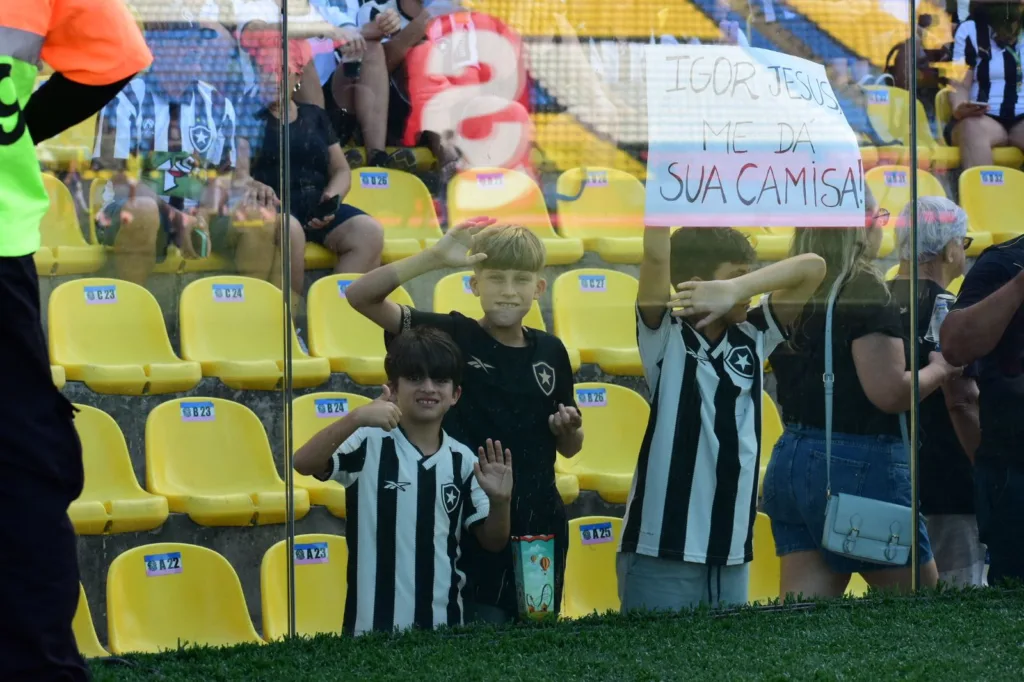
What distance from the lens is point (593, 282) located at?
3727 mm

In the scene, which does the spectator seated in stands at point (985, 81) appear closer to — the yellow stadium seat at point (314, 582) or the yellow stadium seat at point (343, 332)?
the yellow stadium seat at point (343, 332)

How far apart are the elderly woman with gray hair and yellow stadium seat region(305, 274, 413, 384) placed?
155cm

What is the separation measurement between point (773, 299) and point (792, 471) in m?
0.50

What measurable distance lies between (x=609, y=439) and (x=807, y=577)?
0.73 meters

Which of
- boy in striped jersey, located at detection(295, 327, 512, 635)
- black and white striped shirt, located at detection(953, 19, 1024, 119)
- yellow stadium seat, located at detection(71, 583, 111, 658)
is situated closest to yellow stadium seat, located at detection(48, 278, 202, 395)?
boy in striped jersey, located at detection(295, 327, 512, 635)

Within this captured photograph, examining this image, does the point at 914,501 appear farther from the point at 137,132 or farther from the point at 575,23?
the point at 137,132

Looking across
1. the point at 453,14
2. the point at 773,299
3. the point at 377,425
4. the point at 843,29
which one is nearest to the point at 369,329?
the point at 377,425

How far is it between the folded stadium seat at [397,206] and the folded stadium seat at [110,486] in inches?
33.8

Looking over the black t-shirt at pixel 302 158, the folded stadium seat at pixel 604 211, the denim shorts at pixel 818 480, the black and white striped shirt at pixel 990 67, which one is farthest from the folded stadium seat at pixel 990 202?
the black t-shirt at pixel 302 158

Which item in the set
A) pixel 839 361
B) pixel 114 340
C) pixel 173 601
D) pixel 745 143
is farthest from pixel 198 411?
pixel 839 361

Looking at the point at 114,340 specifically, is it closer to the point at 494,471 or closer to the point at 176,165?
the point at 176,165

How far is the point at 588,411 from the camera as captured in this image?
3.73 meters

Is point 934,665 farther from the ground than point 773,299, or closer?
closer

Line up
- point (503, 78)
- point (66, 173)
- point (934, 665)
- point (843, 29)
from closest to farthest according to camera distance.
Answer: point (934, 665) → point (66, 173) → point (503, 78) → point (843, 29)
